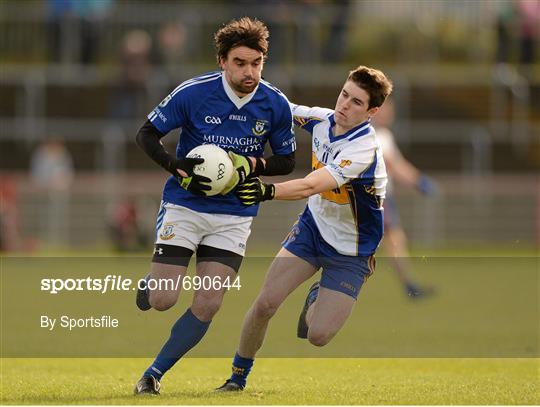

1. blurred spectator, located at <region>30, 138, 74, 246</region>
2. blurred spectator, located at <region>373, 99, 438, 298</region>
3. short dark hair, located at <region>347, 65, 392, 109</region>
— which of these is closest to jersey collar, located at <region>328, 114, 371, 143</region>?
short dark hair, located at <region>347, 65, 392, 109</region>

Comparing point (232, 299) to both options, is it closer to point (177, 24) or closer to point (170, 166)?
point (170, 166)

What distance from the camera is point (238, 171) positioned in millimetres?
7762

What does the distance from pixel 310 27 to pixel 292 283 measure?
59.9 feet

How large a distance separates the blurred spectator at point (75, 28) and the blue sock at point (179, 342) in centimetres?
1823

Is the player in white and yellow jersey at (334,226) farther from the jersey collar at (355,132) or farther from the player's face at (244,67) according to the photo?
the player's face at (244,67)

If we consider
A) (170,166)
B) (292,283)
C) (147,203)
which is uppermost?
(170,166)

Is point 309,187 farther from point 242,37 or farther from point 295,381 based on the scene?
point 295,381

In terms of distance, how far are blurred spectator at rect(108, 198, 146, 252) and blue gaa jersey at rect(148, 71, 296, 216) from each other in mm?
12698

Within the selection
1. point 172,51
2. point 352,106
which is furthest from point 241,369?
point 172,51

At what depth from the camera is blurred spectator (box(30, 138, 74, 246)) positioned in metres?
23.2

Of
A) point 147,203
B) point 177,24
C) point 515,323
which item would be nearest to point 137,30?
point 177,24

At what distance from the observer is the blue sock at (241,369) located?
8445mm

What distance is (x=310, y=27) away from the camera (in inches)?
1032

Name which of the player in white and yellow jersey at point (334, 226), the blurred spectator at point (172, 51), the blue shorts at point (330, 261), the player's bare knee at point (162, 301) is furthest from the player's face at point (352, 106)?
the blurred spectator at point (172, 51)
